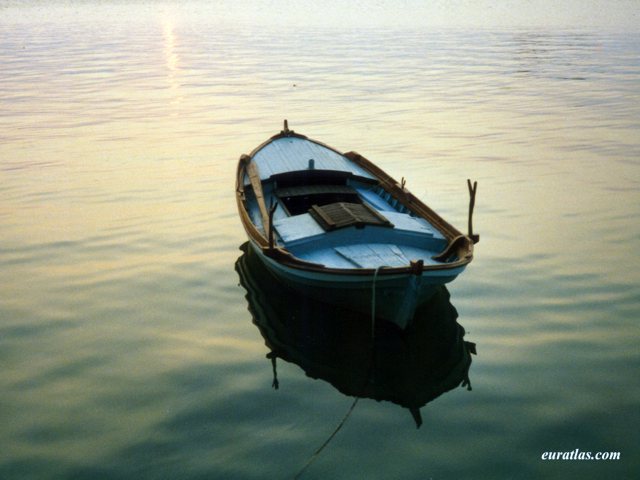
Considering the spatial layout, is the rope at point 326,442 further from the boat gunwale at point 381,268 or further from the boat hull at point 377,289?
the boat gunwale at point 381,268

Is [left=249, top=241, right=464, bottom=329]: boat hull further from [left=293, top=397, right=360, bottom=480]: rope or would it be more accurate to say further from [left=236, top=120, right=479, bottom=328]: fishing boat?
[left=293, top=397, right=360, bottom=480]: rope

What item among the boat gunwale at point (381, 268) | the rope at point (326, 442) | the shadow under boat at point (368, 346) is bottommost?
the rope at point (326, 442)

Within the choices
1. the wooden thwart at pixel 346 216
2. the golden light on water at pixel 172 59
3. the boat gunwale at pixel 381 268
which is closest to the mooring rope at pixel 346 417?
the boat gunwale at pixel 381 268

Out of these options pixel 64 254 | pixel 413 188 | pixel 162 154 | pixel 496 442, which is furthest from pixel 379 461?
pixel 162 154

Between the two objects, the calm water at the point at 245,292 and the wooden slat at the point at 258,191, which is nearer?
the calm water at the point at 245,292

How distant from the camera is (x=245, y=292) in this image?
14.3m

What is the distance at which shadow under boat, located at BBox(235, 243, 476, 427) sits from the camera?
10.7 meters

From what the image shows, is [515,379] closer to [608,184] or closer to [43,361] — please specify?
[43,361]

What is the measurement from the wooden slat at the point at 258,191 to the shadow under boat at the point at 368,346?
59.8 inches

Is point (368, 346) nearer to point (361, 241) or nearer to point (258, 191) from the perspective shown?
point (361, 241)

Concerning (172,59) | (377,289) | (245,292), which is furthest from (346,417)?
(172,59)

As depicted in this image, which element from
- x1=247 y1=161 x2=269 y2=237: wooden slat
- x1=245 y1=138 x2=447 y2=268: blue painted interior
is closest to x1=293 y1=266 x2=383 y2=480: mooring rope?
x1=245 y1=138 x2=447 y2=268: blue painted interior

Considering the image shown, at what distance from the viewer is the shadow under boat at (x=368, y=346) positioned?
421 inches

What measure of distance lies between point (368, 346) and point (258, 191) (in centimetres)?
601
